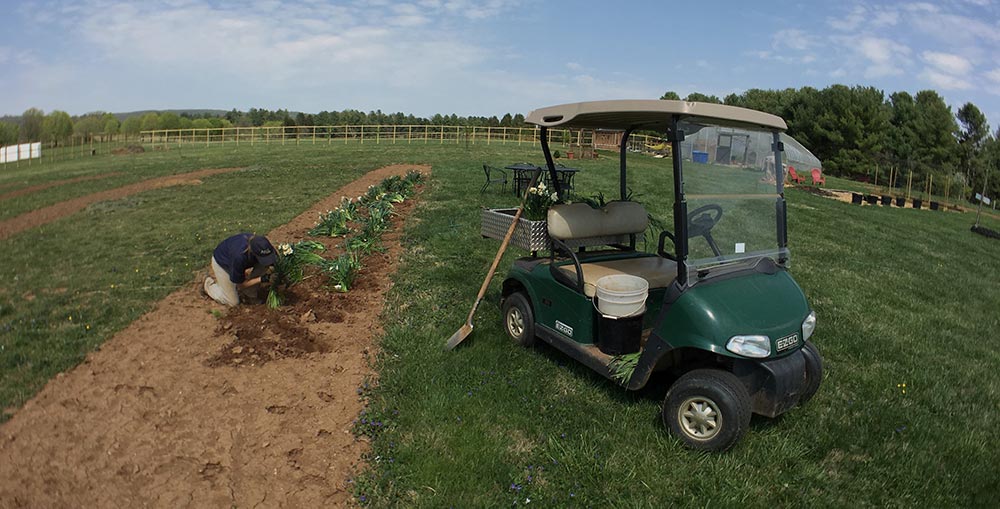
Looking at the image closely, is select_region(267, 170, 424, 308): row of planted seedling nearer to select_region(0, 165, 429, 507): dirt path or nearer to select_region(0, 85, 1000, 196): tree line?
select_region(0, 165, 429, 507): dirt path

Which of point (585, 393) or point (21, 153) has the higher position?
point (21, 153)

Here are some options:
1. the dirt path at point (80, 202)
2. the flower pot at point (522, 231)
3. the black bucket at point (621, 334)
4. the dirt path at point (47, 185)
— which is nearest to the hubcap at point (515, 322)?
the flower pot at point (522, 231)

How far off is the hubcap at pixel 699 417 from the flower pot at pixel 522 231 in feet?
5.58

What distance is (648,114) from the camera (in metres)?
3.76

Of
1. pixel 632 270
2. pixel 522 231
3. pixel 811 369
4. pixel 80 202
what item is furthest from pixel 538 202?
pixel 80 202

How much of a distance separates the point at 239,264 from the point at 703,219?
4.42 meters

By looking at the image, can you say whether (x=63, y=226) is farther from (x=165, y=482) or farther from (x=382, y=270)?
(x=165, y=482)

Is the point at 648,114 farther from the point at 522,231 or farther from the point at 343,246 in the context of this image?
the point at 343,246

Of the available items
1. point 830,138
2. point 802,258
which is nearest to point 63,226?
point 802,258

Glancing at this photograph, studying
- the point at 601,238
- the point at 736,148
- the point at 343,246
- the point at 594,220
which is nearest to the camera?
the point at 736,148

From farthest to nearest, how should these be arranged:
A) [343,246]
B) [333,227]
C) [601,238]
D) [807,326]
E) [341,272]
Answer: [333,227] < [343,246] < [341,272] < [601,238] < [807,326]

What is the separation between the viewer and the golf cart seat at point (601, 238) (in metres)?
4.36

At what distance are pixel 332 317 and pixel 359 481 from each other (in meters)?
2.69

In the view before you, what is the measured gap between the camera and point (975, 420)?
14.0ft
